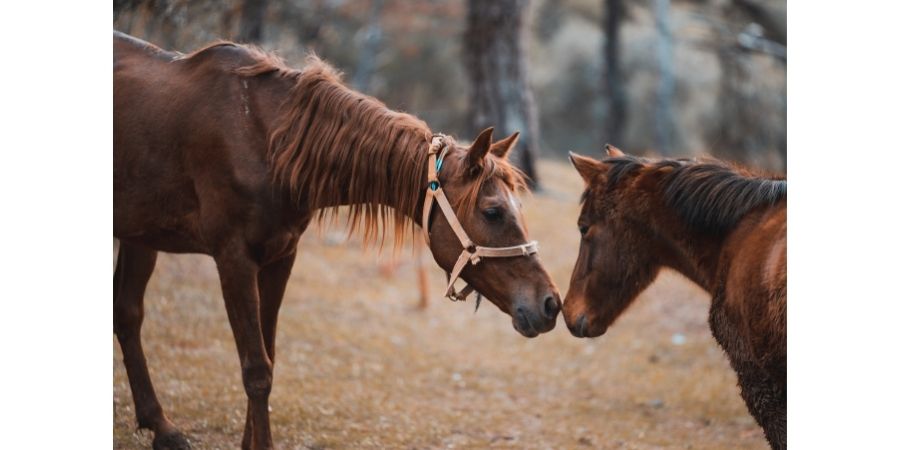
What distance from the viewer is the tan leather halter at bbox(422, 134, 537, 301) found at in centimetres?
400

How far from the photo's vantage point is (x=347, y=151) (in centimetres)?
423

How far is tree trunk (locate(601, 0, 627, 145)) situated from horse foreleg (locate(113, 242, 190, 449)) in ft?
48.4

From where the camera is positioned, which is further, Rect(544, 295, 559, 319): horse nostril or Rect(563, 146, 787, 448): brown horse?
Rect(544, 295, 559, 319): horse nostril

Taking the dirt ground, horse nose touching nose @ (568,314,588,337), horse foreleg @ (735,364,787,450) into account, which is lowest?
the dirt ground

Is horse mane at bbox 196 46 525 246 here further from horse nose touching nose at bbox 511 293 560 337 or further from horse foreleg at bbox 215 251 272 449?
horse nose touching nose at bbox 511 293 560 337

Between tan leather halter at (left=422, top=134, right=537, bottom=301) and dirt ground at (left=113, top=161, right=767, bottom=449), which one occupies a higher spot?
tan leather halter at (left=422, top=134, right=537, bottom=301)

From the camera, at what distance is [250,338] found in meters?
4.23

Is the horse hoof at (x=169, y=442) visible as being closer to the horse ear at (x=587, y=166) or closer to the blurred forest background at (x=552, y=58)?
the blurred forest background at (x=552, y=58)

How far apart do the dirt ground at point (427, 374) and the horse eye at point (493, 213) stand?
0.70 m

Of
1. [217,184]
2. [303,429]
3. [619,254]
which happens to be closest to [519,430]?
[303,429]

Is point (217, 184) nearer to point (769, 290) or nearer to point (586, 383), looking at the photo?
point (769, 290)

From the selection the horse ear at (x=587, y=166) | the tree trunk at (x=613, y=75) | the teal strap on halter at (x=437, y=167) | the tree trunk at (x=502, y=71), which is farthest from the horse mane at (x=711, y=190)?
the tree trunk at (x=613, y=75)

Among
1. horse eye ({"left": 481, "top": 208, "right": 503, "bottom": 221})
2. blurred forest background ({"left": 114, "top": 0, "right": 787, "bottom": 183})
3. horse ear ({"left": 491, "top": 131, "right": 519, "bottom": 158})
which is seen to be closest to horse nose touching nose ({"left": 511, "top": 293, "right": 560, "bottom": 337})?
horse eye ({"left": 481, "top": 208, "right": 503, "bottom": 221})
